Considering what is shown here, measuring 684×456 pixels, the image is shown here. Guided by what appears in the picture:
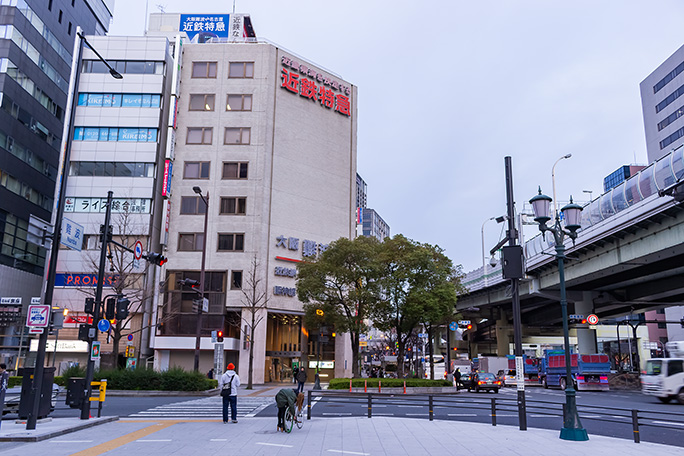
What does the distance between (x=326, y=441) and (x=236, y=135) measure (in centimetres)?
4030

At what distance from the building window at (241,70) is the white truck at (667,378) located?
40132 millimetres

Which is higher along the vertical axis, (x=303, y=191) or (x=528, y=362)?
(x=303, y=191)

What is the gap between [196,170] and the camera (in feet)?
162

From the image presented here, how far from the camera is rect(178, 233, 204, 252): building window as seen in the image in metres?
47.5

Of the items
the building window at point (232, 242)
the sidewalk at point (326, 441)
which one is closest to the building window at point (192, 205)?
the building window at point (232, 242)

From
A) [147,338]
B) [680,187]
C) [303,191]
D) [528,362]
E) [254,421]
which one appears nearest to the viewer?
[254,421]

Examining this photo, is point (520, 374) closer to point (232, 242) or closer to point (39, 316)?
point (39, 316)

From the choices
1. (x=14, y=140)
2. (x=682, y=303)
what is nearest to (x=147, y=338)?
(x=14, y=140)

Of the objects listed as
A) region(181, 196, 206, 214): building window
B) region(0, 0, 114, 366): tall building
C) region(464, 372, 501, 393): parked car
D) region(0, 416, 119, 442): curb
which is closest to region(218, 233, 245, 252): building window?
region(181, 196, 206, 214): building window

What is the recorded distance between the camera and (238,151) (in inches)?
1957

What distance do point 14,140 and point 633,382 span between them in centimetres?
6276

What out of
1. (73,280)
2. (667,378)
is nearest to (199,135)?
(73,280)

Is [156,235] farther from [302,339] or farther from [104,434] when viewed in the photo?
[104,434]

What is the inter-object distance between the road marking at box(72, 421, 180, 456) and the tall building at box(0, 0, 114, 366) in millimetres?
37508
